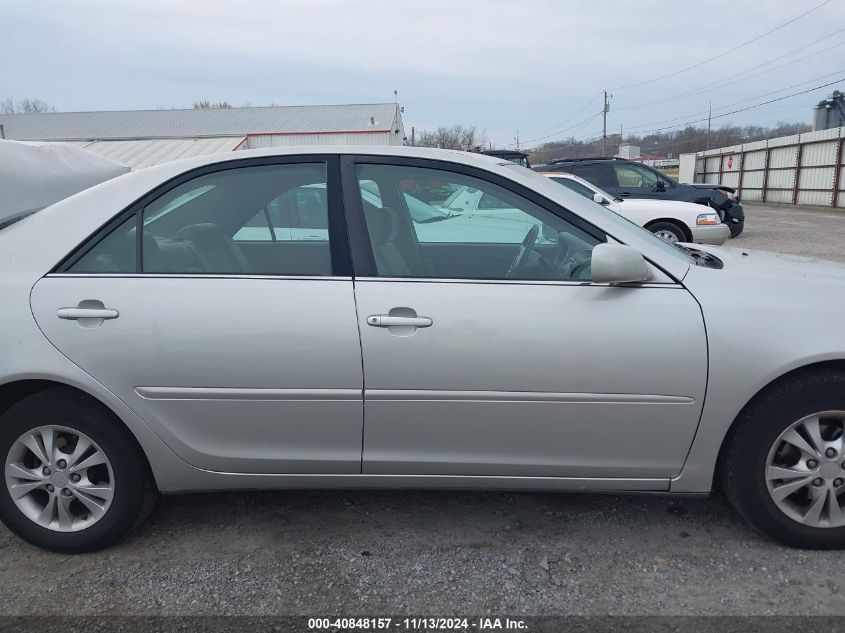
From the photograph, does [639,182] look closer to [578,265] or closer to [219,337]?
[578,265]

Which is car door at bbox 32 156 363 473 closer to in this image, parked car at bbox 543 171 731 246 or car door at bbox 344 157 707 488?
car door at bbox 344 157 707 488

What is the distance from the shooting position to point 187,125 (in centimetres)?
4069

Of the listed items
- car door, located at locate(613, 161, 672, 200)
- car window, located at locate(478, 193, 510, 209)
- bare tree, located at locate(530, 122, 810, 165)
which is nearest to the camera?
car window, located at locate(478, 193, 510, 209)

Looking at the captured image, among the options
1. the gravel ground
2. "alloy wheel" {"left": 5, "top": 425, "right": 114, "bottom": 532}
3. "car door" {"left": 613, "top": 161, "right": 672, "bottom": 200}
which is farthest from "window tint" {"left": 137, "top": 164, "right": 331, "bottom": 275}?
"car door" {"left": 613, "top": 161, "right": 672, "bottom": 200}

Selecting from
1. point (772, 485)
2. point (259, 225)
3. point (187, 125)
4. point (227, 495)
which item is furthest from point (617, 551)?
point (187, 125)

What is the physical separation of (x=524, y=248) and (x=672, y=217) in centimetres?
869

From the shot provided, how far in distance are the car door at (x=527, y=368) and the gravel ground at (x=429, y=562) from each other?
0.36 m

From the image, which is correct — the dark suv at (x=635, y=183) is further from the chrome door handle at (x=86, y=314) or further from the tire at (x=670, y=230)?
the chrome door handle at (x=86, y=314)

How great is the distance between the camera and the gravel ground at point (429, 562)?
7.84 ft

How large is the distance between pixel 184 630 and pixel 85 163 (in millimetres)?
2896

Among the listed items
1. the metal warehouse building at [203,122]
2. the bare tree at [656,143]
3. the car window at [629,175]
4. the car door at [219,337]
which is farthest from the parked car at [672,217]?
the bare tree at [656,143]

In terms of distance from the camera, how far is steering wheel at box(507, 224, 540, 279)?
9.14 feet

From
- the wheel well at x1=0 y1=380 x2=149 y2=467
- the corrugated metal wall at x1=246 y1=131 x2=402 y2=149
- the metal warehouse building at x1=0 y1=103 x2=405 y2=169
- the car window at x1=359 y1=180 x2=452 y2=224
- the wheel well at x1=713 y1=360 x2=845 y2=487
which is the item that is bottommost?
the wheel well at x1=0 y1=380 x2=149 y2=467

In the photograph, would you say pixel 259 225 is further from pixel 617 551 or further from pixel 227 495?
pixel 617 551
